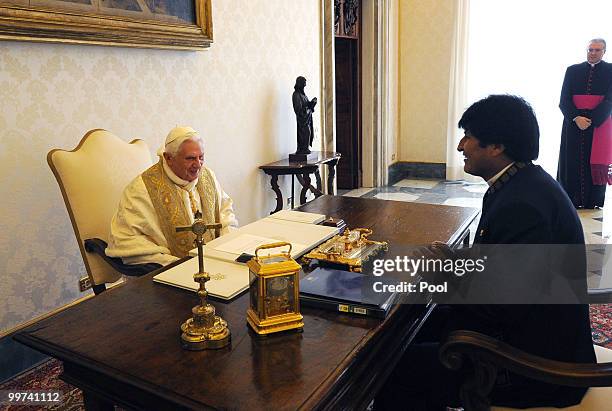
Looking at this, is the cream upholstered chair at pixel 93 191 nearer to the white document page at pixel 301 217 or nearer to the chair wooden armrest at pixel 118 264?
the chair wooden armrest at pixel 118 264

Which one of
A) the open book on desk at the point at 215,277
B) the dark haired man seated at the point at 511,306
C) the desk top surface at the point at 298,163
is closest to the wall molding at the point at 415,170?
the desk top surface at the point at 298,163

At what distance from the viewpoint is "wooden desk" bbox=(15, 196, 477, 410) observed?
1158 mm

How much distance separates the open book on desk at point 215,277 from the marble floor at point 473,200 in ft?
8.32

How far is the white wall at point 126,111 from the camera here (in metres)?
2.67

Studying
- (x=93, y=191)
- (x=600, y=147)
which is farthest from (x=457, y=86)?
(x=93, y=191)

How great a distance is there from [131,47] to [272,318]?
2373 mm

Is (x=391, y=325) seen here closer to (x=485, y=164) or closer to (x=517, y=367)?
(x=517, y=367)

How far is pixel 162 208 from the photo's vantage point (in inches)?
97.7

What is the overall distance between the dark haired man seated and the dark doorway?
16.9 feet

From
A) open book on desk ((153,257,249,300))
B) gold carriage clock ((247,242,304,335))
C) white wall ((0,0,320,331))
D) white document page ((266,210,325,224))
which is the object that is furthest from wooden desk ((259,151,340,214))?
gold carriage clock ((247,242,304,335))

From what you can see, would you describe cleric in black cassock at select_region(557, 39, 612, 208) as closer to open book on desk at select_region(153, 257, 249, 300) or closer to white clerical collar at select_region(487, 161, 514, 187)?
white clerical collar at select_region(487, 161, 514, 187)

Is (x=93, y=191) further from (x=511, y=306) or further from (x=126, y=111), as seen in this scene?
(x=511, y=306)

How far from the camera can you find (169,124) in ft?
11.7

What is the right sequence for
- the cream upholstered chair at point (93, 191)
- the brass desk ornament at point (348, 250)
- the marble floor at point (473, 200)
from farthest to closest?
the marble floor at point (473, 200) → the cream upholstered chair at point (93, 191) → the brass desk ornament at point (348, 250)
